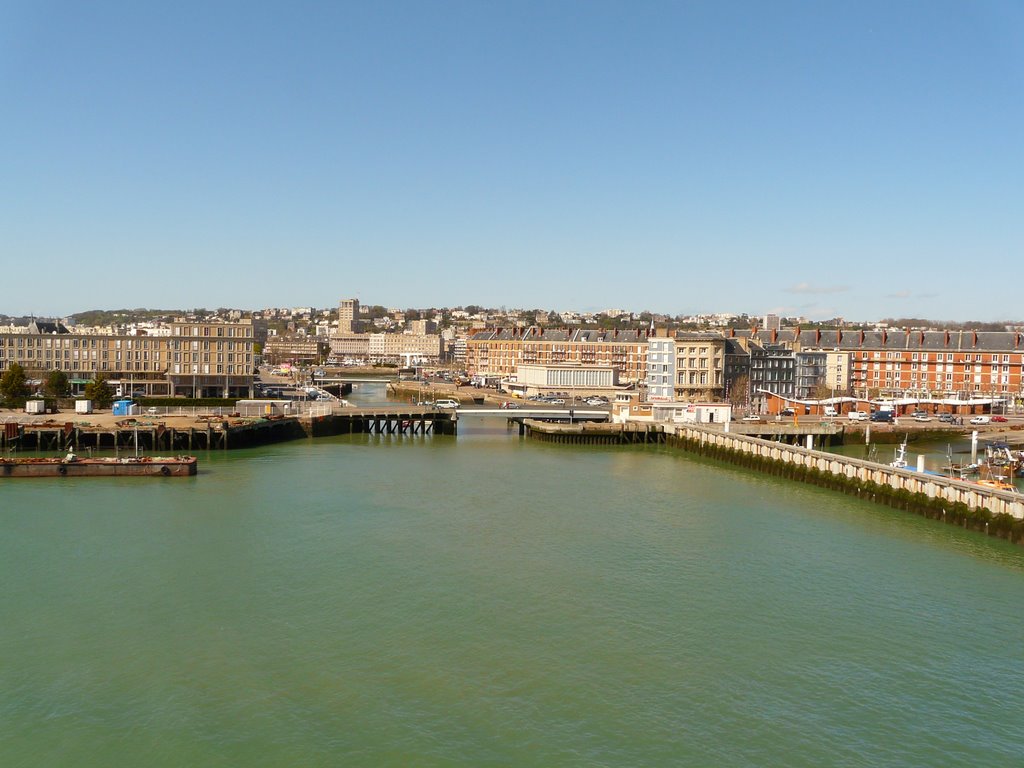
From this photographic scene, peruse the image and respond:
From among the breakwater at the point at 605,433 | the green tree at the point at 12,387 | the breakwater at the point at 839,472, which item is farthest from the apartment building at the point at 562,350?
the green tree at the point at 12,387

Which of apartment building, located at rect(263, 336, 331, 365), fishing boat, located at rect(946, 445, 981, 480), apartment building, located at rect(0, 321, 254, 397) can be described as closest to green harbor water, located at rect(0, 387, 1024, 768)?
fishing boat, located at rect(946, 445, 981, 480)

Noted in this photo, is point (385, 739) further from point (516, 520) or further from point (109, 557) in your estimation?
point (516, 520)

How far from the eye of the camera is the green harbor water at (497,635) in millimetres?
12461

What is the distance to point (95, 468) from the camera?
32.8 metres

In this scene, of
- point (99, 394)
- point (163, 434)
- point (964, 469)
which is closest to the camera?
point (964, 469)

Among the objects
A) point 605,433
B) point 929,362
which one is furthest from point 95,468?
point 929,362

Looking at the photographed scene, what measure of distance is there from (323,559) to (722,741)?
11.0 m

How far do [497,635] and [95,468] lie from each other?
22090mm

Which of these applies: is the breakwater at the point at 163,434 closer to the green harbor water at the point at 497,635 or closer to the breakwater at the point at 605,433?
the breakwater at the point at 605,433

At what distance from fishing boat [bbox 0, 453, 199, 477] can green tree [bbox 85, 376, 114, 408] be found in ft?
70.3

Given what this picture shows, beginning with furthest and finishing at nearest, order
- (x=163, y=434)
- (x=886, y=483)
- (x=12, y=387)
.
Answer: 1. (x=12, y=387)
2. (x=163, y=434)
3. (x=886, y=483)

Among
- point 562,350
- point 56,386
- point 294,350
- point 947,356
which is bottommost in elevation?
point 56,386

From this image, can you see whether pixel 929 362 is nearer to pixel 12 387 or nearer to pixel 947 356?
pixel 947 356

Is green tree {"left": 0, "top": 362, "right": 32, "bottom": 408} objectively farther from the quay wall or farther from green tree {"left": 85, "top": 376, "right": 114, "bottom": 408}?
the quay wall
